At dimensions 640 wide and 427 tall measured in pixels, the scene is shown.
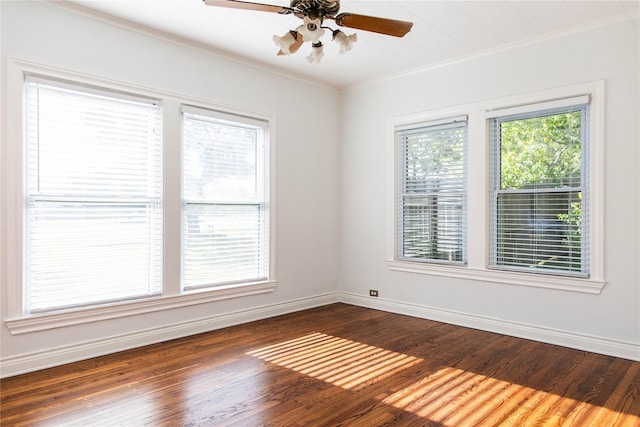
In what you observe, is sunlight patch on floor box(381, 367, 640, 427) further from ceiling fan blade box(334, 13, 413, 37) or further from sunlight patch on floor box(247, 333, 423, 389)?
ceiling fan blade box(334, 13, 413, 37)

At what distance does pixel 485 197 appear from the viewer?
4.23 meters

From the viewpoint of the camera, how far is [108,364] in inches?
128

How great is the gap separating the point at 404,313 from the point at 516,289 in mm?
1293

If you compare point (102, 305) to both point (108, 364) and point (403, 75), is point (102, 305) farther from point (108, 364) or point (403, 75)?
point (403, 75)

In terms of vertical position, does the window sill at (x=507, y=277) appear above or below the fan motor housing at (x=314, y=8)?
below

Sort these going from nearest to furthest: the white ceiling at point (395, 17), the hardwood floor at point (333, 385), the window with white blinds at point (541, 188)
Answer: the hardwood floor at point (333, 385), the white ceiling at point (395, 17), the window with white blinds at point (541, 188)

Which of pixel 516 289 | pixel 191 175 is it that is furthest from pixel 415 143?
pixel 191 175

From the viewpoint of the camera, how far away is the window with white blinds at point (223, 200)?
13.4 feet

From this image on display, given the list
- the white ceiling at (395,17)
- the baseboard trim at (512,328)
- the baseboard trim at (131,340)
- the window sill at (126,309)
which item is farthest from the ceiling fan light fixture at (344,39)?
the baseboard trim at (512,328)

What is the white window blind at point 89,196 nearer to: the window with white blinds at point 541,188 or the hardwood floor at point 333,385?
the hardwood floor at point 333,385

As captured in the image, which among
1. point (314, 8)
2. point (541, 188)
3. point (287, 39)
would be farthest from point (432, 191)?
point (314, 8)

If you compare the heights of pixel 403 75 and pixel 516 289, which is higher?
pixel 403 75

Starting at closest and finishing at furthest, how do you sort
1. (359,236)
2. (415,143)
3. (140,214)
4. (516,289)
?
(140,214)
(516,289)
(415,143)
(359,236)

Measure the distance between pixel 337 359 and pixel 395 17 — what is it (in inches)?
110
